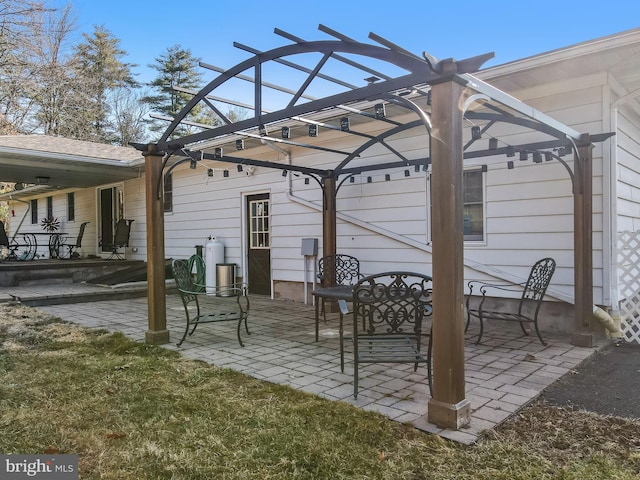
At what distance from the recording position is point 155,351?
4383 mm

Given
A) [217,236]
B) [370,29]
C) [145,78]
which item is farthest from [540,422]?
[145,78]

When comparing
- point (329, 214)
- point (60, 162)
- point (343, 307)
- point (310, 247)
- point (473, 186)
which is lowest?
point (343, 307)

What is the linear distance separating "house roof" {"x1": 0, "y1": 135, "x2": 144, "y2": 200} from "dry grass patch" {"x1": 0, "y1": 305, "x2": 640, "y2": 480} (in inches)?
259

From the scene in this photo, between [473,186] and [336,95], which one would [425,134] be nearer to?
[473,186]

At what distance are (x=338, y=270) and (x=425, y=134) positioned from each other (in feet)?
7.66

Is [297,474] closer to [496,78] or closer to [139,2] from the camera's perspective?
[496,78]

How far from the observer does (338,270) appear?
22.3 feet

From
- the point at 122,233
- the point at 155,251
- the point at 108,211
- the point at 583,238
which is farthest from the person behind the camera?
the point at 108,211

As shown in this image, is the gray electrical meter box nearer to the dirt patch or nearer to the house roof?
the dirt patch

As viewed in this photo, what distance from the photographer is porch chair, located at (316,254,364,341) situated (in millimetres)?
6469

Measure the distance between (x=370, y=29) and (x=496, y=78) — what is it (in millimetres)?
2650

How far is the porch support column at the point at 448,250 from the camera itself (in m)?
2.58

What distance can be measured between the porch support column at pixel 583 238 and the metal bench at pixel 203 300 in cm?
343

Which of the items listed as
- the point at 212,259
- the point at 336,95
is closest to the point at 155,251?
the point at 336,95
